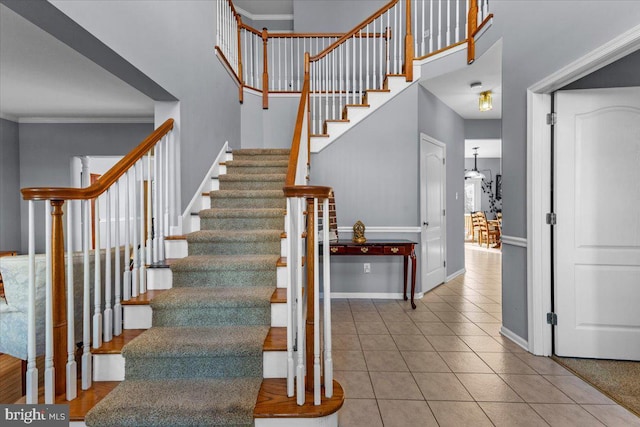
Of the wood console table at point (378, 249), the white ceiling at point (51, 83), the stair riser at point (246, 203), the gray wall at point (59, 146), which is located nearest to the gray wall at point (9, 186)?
the gray wall at point (59, 146)

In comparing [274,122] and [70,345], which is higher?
[274,122]

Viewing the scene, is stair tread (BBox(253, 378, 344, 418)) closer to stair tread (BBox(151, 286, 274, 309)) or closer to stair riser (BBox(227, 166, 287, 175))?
stair tread (BBox(151, 286, 274, 309))

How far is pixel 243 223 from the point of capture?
121 inches

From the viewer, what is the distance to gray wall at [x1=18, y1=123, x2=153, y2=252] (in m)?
4.92

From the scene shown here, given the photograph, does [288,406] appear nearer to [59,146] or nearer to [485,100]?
[485,100]

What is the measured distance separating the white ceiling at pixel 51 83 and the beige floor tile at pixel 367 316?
334 cm

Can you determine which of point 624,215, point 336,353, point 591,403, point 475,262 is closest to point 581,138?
point 624,215

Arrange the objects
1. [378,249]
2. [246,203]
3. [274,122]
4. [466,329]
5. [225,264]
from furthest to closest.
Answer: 1. [274,122]
2. [378,249]
3. [246,203]
4. [466,329]
5. [225,264]

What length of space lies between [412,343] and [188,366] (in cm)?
185

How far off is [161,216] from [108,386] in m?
1.23

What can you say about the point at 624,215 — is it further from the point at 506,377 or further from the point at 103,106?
the point at 103,106

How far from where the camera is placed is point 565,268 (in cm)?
256

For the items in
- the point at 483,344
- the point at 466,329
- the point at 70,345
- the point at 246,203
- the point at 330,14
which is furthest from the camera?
the point at 330,14
